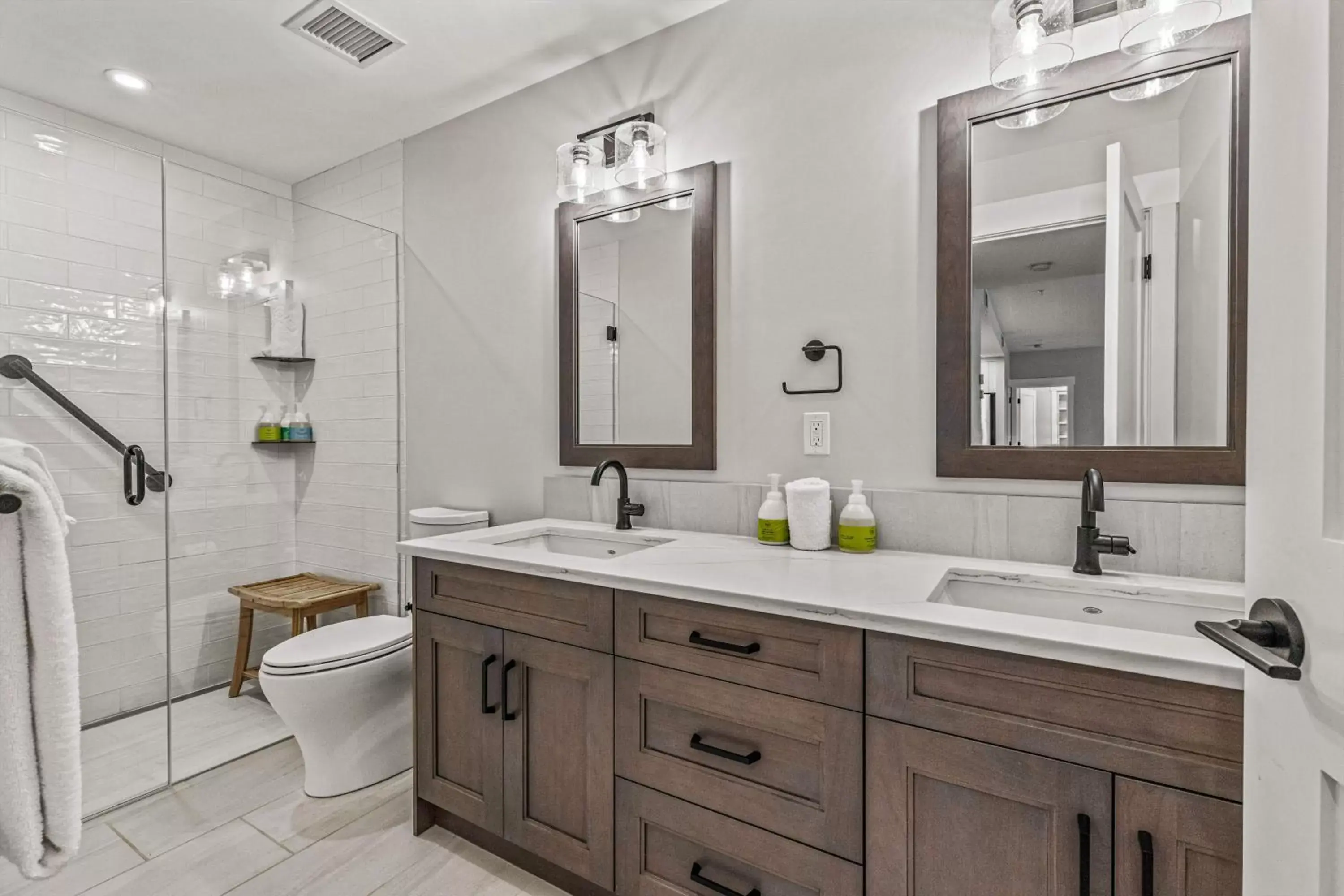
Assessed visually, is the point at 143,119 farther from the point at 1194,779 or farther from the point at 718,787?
the point at 1194,779

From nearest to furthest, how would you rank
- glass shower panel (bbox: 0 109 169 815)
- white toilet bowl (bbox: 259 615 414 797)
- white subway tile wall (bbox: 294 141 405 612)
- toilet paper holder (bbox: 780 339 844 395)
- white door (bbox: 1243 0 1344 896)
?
white door (bbox: 1243 0 1344 896)
toilet paper holder (bbox: 780 339 844 395)
white toilet bowl (bbox: 259 615 414 797)
glass shower panel (bbox: 0 109 169 815)
white subway tile wall (bbox: 294 141 405 612)

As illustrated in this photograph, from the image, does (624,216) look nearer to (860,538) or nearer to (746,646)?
(860,538)

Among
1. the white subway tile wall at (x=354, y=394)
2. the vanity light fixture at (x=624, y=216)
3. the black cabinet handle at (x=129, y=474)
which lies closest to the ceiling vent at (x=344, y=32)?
the white subway tile wall at (x=354, y=394)

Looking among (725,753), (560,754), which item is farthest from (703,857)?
(560,754)

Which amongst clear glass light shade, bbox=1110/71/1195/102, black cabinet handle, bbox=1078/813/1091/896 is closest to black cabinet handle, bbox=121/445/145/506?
black cabinet handle, bbox=1078/813/1091/896

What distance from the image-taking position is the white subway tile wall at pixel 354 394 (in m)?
2.72

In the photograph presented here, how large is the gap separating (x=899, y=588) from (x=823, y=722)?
0.29 m

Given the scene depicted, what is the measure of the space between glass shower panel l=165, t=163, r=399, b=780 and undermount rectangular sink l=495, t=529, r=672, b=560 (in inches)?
38.8

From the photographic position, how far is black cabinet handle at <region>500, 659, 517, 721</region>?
158 centimetres

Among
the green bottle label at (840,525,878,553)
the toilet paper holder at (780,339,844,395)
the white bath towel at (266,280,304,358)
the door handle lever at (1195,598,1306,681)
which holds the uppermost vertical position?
the white bath towel at (266,280,304,358)

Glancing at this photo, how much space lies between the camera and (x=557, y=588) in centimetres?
150

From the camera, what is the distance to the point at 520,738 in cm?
157

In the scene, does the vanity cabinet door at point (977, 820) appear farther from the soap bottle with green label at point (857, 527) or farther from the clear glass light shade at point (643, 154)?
the clear glass light shade at point (643, 154)

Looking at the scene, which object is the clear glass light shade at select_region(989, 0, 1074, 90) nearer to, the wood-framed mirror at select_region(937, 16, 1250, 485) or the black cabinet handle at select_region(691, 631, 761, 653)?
the wood-framed mirror at select_region(937, 16, 1250, 485)
